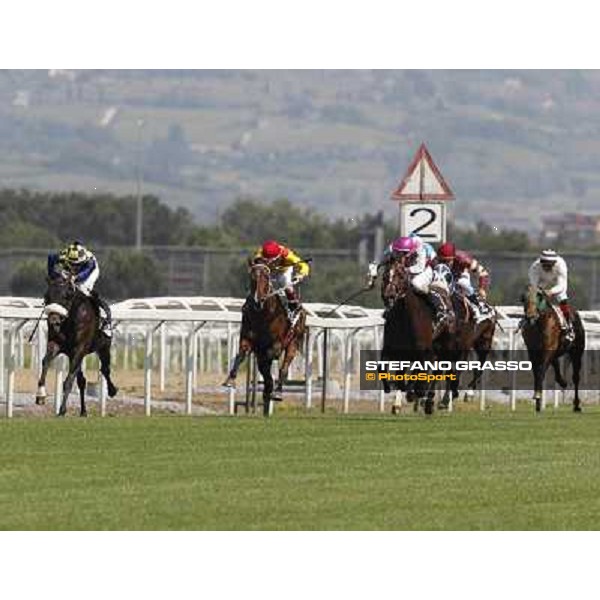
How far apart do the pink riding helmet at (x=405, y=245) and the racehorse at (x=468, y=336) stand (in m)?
2.18

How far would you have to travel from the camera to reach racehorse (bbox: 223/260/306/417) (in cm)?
2767

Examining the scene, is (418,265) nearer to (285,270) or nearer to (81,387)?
(285,270)

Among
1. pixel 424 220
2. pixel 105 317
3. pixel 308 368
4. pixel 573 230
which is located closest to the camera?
pixel 424 220

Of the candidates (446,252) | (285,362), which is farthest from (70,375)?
(446,252)

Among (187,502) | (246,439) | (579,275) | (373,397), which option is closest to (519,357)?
(373,397)

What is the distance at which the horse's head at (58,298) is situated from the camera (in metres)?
27.1

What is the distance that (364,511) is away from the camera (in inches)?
660

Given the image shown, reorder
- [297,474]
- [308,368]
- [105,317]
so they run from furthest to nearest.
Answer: [308,368] < [105,317] < [297,474]

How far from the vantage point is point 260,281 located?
2766 cm

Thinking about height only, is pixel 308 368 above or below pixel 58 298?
below

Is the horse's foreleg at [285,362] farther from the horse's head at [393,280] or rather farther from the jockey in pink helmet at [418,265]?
the horse's head at [393,280]

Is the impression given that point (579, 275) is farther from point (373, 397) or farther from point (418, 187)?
point (418, 187)

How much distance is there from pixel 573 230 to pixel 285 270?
150 metres

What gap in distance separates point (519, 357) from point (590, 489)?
1659 cm
